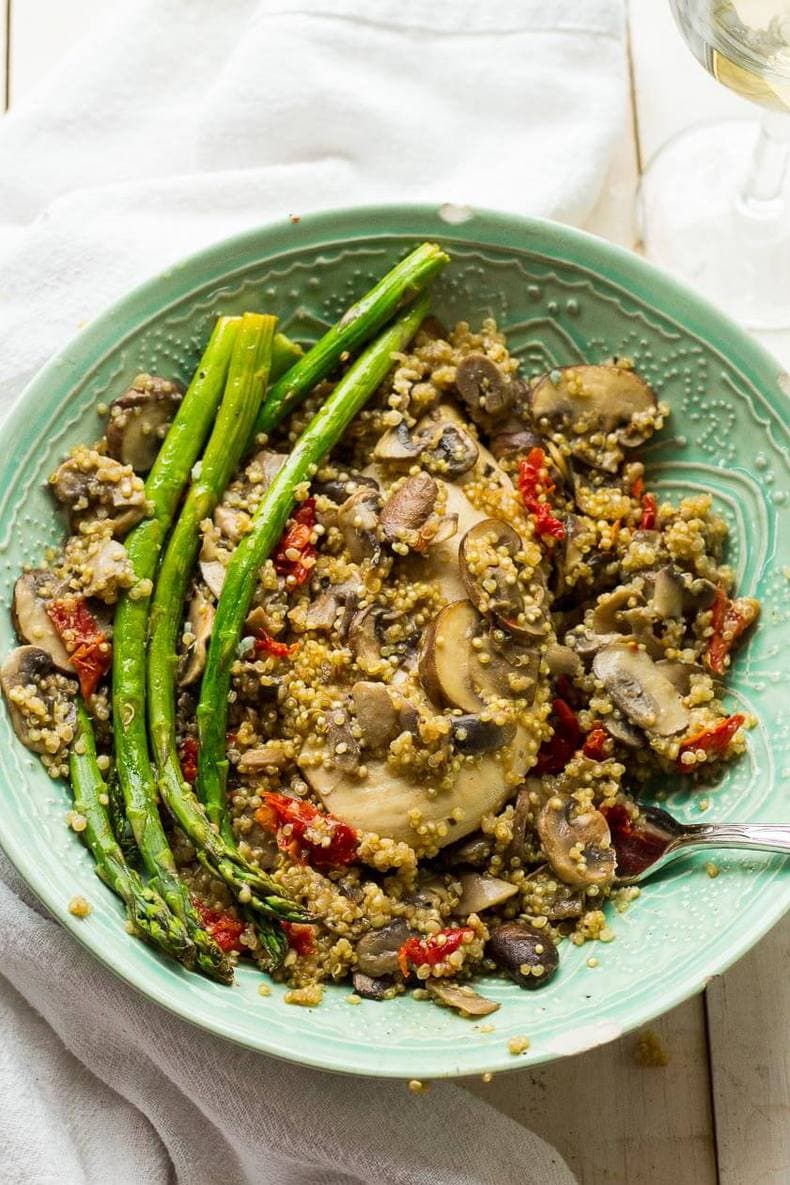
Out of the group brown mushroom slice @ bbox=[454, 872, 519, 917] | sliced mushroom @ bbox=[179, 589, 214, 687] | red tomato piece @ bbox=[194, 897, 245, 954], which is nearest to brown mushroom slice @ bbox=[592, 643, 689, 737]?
brown mushroom slice @ bbox=[454, 872, 519, 917]

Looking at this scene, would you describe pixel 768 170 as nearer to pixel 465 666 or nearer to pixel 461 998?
pixel 465 666

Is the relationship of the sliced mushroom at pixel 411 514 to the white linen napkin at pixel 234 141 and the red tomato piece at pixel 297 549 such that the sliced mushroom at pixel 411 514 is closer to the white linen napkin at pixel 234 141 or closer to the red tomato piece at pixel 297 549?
the red tomato piece at pixel 297 549

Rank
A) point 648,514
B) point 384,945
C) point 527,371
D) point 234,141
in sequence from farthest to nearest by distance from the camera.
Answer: point 234,141
point 527,371
point 648,514
point 384,945

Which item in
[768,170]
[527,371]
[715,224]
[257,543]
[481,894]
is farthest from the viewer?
[715,224]

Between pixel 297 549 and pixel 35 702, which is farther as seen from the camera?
pixel 297 549

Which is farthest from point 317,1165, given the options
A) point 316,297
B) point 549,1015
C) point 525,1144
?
point 316,297

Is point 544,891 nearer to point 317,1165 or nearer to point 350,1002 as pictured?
point 350,1002

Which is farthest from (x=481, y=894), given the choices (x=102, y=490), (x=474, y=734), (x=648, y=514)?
(x=102, y=490)
